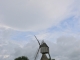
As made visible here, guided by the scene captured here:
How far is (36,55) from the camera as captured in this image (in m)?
→ 65.9

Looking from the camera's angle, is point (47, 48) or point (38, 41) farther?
point (38, 41)

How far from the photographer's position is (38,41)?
7231cm

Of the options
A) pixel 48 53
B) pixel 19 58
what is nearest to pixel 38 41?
pixel 48 53

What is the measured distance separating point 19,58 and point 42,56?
2928 centimetres

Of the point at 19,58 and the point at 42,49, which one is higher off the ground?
the point at 19,58

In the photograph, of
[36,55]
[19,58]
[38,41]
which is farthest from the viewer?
[19,58]

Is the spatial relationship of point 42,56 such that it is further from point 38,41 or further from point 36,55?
point 38,41

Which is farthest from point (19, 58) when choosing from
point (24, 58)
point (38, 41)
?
point (38, 41)

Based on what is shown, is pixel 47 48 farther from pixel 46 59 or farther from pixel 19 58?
pixel 19 58

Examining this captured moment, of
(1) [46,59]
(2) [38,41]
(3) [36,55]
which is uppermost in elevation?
(2) [38,41]

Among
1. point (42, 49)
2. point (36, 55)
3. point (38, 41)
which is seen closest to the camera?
point (42, 49)

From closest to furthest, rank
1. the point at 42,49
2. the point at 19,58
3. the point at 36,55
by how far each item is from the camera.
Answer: the point at 42,49, the point at 36,55, the point at 19,58

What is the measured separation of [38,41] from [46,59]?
15210mm

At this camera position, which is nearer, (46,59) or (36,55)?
(46,59)
